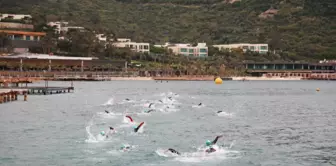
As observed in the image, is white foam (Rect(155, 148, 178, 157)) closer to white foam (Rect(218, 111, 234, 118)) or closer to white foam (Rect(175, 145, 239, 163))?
white foam (Rect(175, 145, 239, 163))

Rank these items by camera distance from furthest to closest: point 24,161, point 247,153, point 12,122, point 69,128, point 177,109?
point 177,109 → point 12,122 → point 69,128 → point 247,153 → point 24,161

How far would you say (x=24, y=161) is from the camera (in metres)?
51.3

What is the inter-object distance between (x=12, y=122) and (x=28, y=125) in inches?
131

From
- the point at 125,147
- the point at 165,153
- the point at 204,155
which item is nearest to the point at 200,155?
the point at 204,155

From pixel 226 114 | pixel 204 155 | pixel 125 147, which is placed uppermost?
pixel 125 147

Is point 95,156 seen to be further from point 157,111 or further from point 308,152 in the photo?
point 157,111

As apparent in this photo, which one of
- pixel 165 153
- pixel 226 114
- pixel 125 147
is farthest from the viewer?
pixel 226 114

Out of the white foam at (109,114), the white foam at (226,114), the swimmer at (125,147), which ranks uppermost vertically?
the swimmer at (125,147)

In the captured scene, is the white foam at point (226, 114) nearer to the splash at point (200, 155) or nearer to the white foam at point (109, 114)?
the white foam at point (109, 114)

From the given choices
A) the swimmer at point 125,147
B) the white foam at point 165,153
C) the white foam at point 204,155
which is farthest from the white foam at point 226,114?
the white foam at point 165,153

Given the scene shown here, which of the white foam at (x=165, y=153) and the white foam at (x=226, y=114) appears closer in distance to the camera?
the white foam at (x=165, y=153)

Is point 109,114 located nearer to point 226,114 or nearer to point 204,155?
point 226,114

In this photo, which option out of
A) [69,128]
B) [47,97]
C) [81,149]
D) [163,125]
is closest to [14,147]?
[81,149]

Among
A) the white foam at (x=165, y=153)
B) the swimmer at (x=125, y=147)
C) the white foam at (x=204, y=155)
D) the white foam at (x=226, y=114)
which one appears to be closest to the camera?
the white foam at (x=204, y=155)
